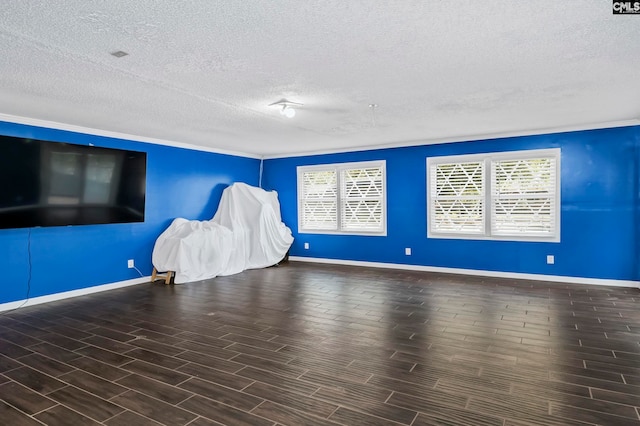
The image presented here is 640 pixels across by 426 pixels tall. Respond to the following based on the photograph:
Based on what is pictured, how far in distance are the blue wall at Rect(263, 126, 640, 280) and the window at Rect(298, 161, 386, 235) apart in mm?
174

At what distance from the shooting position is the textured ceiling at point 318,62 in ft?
7.17

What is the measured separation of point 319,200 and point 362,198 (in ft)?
3.19

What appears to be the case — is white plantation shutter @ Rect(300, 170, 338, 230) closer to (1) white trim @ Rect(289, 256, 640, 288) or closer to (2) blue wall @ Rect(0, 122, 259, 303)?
(1) white trim @ Rect(289, 256, 640, 288)

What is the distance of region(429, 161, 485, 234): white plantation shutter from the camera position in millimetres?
6320

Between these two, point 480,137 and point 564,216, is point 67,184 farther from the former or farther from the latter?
point 564,216

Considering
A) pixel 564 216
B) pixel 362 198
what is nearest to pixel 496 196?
pixel 564 216

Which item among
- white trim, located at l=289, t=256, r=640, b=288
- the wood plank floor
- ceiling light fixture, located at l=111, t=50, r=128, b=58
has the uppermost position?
ceiling light fixture, located at l=111, t=50, r=128, b=58

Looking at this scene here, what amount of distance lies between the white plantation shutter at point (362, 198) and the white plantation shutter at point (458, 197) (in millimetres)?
A: 1013

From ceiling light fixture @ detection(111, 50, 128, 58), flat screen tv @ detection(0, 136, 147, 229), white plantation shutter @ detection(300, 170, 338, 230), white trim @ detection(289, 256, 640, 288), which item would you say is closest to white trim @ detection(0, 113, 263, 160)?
flat screen tv @ detection(0, 136, 147, 229)

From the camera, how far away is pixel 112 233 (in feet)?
18.7

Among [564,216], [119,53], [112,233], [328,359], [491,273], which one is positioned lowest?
[328,359]

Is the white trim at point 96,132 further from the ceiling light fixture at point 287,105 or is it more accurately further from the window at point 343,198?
the ceiling light fixture at point 287,105
